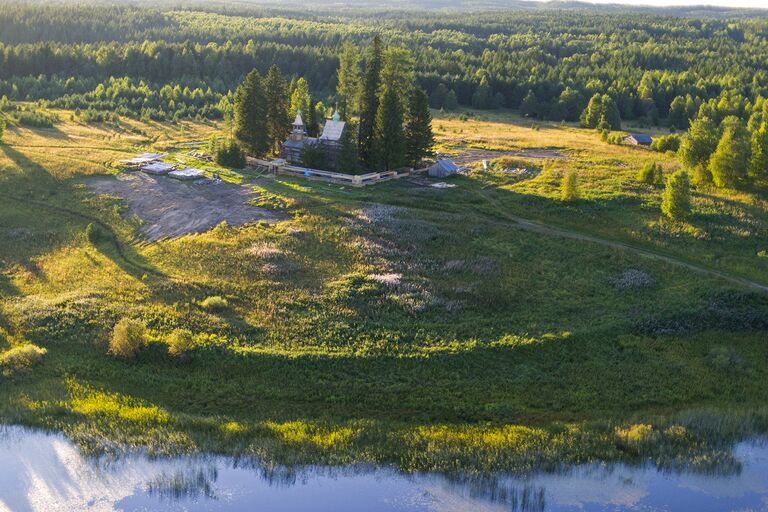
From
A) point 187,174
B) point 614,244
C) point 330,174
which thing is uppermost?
point 330,174

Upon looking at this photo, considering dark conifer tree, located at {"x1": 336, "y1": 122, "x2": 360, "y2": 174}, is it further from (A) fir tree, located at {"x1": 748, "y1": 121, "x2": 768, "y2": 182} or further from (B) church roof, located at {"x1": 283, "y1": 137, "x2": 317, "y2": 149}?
(A) fir tree, located at {"x1": 748, "y1": 121, "x2": 768, "y2": 182}

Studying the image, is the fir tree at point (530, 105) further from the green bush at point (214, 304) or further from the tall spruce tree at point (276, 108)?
the green bush at point (214, 304)

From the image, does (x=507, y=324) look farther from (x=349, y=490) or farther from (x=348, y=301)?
(x=349, y=490)

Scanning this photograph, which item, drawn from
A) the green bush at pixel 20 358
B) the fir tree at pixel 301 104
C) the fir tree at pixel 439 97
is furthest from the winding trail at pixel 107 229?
the fir tree at pixel 439 97

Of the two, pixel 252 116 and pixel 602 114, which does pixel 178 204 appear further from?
pixel 602 114

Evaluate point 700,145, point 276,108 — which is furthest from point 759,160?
point 276,108

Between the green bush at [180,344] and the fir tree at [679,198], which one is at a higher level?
the fir tree at [679,198]

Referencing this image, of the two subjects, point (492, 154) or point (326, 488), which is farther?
point (492, 154)
